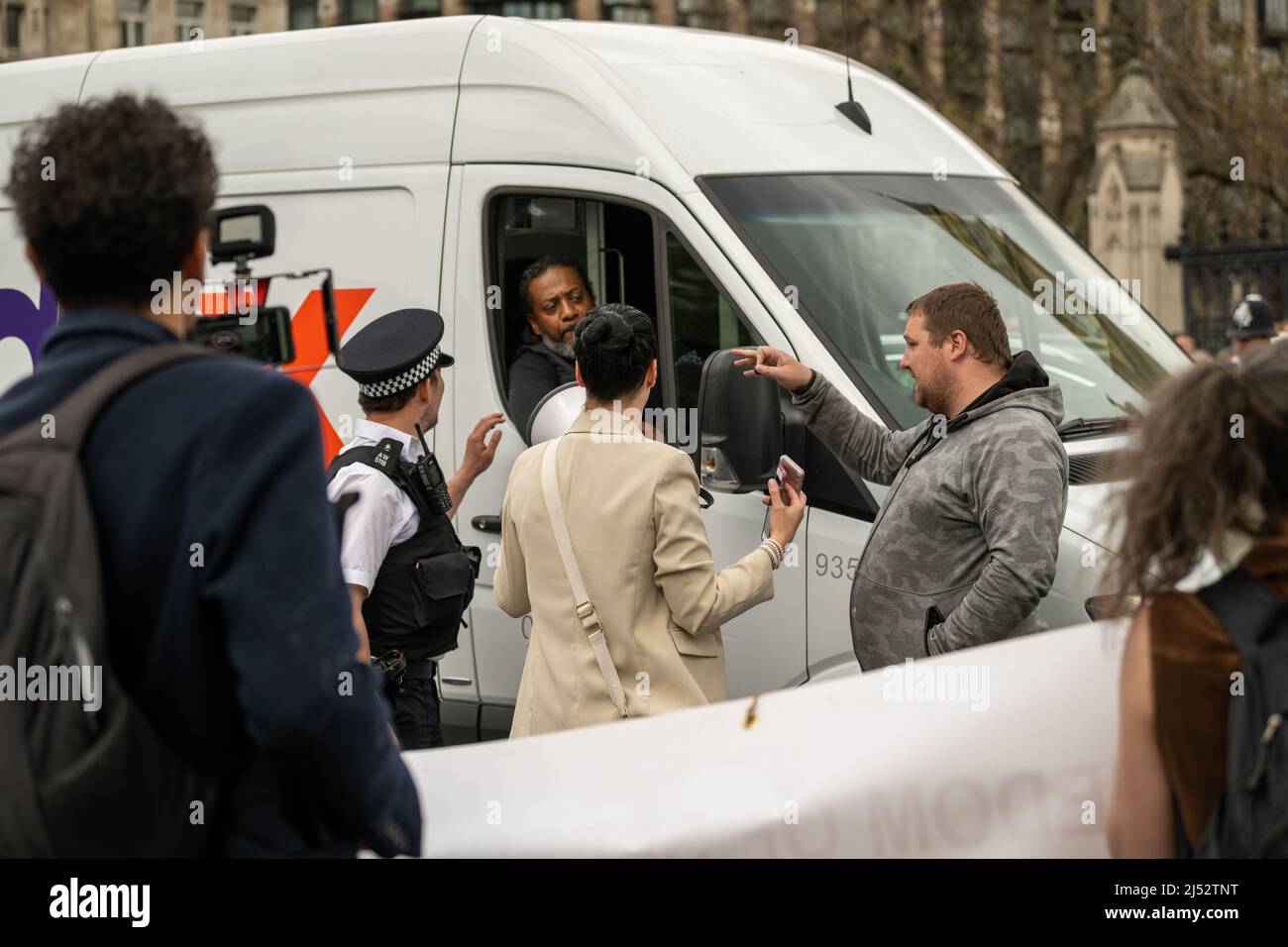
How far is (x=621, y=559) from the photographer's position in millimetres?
3873

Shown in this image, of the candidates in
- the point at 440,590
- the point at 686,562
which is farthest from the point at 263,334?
the point at 686,562

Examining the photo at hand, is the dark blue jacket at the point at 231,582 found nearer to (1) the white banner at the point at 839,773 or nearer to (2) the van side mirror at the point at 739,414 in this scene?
(1) the white banner at the point at 839,773

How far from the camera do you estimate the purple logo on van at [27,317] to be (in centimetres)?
649

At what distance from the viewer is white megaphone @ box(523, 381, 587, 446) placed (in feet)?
16.5

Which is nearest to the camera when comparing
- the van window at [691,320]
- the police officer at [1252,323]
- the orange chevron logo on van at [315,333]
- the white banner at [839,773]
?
the white banner at [839,773]

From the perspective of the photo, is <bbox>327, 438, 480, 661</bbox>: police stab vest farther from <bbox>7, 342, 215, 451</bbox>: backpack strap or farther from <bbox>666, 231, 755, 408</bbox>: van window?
<bbox>7, 342, 215, 451</bbox>: backpack strap

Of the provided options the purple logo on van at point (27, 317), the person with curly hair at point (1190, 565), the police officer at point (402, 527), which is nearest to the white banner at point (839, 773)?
the person with curly hair at point (1190, 565)

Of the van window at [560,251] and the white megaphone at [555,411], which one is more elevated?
the van window at [560,251]

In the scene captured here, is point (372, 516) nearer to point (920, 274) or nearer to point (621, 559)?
point (621, 559)

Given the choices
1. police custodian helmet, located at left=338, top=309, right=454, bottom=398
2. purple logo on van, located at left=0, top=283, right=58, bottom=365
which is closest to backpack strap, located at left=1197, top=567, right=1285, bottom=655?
police custodian helmet, located at left=338, top=309, right=454, bottom=398

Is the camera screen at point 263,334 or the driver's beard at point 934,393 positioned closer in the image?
the driver's beard at point 934,393

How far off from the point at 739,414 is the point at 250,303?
7.74 ft

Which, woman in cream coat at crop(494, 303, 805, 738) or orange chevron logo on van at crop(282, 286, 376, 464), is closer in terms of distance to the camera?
woman in cream coat at crop(494, 303, 805, 738)

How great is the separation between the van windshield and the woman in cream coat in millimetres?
1041
